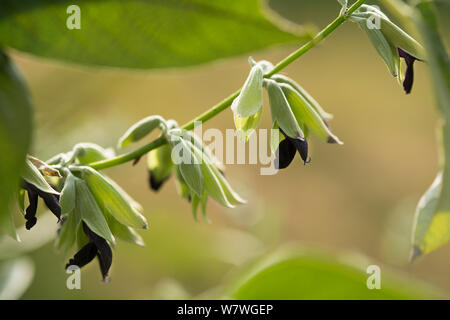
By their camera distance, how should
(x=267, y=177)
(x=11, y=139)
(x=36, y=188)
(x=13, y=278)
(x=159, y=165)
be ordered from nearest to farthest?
(x=11, y=139)
(x=36, y=188)
(x=159, y=165)
(x=13, y=278)
(x=267, y=177)

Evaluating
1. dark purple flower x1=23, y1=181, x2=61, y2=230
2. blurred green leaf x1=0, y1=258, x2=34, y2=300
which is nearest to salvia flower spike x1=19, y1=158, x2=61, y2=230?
dark purple flower x1=23, y1=181, x2=61, y2=230

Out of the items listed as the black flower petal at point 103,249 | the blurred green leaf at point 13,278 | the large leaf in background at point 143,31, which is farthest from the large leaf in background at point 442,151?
the blurred green leaf at point 13,278

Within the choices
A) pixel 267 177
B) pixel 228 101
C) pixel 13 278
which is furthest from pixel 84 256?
pixel 267 177

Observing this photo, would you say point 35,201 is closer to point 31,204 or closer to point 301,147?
point 31,204

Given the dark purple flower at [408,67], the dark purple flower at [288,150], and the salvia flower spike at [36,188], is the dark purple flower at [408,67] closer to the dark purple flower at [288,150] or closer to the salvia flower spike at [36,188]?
the dark purple flower at [288,150]

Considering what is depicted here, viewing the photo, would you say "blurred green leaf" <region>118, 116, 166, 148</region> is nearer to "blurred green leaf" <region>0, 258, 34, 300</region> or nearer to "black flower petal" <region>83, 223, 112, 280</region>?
"black flower petal" <region>83, 223, 112, 280</region>
